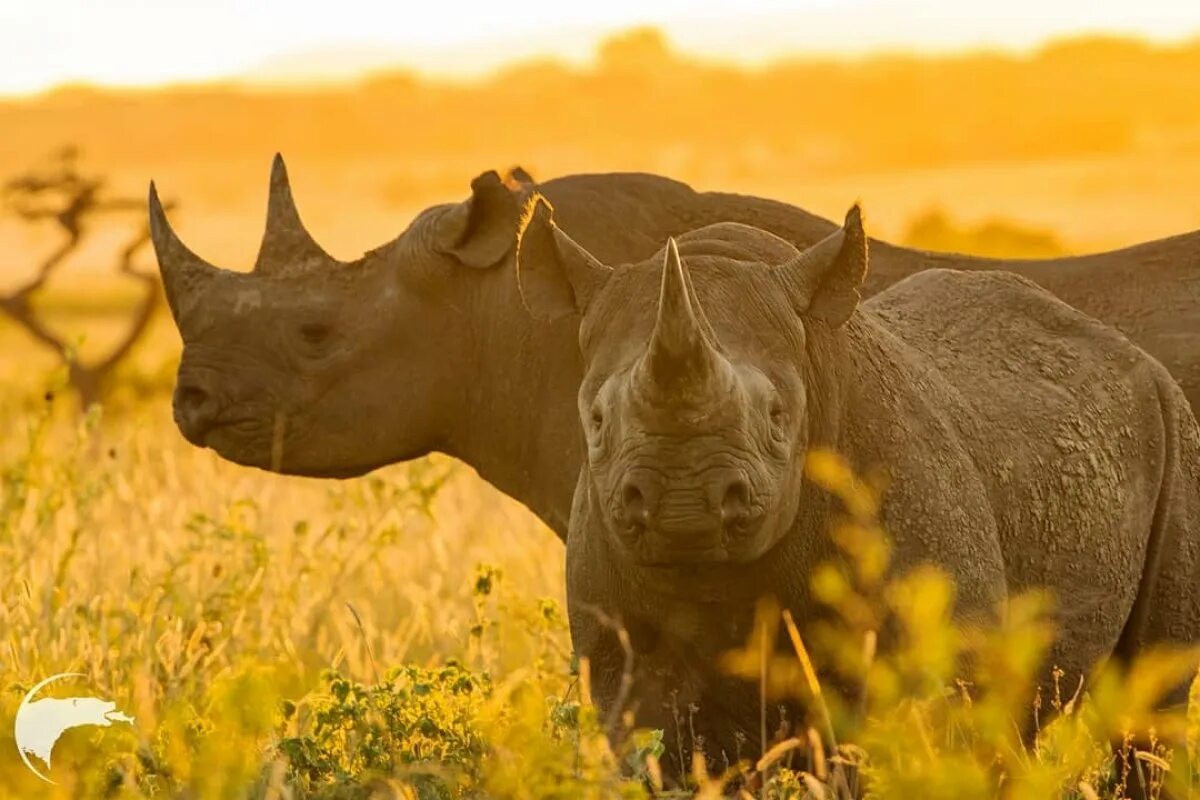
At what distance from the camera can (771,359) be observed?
5234mm

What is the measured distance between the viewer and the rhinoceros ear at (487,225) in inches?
309

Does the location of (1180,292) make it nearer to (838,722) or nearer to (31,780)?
(838,722)

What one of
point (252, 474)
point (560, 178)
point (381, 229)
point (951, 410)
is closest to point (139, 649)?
point (560, 178)

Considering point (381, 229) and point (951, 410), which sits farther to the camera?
point (381, 229)

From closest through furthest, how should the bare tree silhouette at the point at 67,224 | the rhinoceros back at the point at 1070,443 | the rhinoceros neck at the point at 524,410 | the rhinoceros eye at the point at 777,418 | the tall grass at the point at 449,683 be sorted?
the tall grass at the point at 449,683
the rhinoceros eye at the point at 777,418
the rhinoceros back at the point at 1070,443
the rhinoceros neck at the point at 524,410
the bare tree silhouette at the point at 67,224

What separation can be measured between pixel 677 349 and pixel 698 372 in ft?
0.22

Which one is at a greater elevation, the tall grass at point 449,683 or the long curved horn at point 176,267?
the long curved horn at point 176,267

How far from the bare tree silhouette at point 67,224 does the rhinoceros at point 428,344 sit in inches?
266

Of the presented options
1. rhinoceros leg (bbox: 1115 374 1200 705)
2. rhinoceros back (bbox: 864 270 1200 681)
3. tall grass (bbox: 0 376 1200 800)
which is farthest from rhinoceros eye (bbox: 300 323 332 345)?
rhinoceros leg (bbox: 1115 374 1200 705)

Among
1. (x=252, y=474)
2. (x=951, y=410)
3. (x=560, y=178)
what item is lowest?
(x=252, y=474)

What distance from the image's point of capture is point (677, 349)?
15.6 ft

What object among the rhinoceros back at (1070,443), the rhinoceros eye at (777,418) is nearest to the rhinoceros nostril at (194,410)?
the rhinoceros back at (1070,443)

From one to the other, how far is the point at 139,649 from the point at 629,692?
243cm

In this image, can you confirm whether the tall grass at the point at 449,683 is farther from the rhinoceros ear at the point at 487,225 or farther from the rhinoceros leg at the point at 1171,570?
the rhinoceros ear at the point at 487,225
